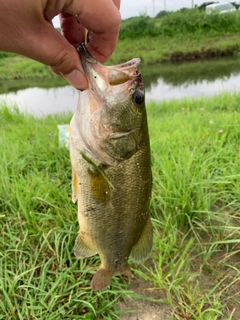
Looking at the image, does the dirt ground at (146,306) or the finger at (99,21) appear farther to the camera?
the dirt ground at (146,306)

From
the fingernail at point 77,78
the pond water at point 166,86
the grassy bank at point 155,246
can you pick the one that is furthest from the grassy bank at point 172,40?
the fingernail at point 77,78

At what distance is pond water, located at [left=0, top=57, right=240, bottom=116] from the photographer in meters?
11.0

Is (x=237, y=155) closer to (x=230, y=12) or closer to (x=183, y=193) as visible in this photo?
(x=183, y=193)

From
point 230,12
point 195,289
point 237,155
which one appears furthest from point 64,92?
point 230,12

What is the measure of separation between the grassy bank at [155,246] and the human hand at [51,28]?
142 cm

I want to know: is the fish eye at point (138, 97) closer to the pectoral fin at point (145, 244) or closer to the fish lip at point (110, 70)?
the fish lip at point (110, 70)

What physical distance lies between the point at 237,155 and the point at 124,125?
1941mm

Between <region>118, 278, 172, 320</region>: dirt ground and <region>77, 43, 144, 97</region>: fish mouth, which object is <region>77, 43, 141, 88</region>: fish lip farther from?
<region>118, 278, 172, 320</region>: dirt ground

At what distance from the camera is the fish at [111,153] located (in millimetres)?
1553

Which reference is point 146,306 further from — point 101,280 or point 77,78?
point 77,78

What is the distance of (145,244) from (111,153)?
559 millimetres

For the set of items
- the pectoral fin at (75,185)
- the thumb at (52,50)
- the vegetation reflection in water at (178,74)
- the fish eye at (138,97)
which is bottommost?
the vegetation reflection in water at (178,74)

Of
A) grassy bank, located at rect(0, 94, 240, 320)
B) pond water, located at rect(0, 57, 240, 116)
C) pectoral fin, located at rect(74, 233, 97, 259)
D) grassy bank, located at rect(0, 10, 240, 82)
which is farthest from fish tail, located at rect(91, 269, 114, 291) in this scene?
grassy bank, located at rect(0, 10, 240, 82)

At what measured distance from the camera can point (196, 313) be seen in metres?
2.12
